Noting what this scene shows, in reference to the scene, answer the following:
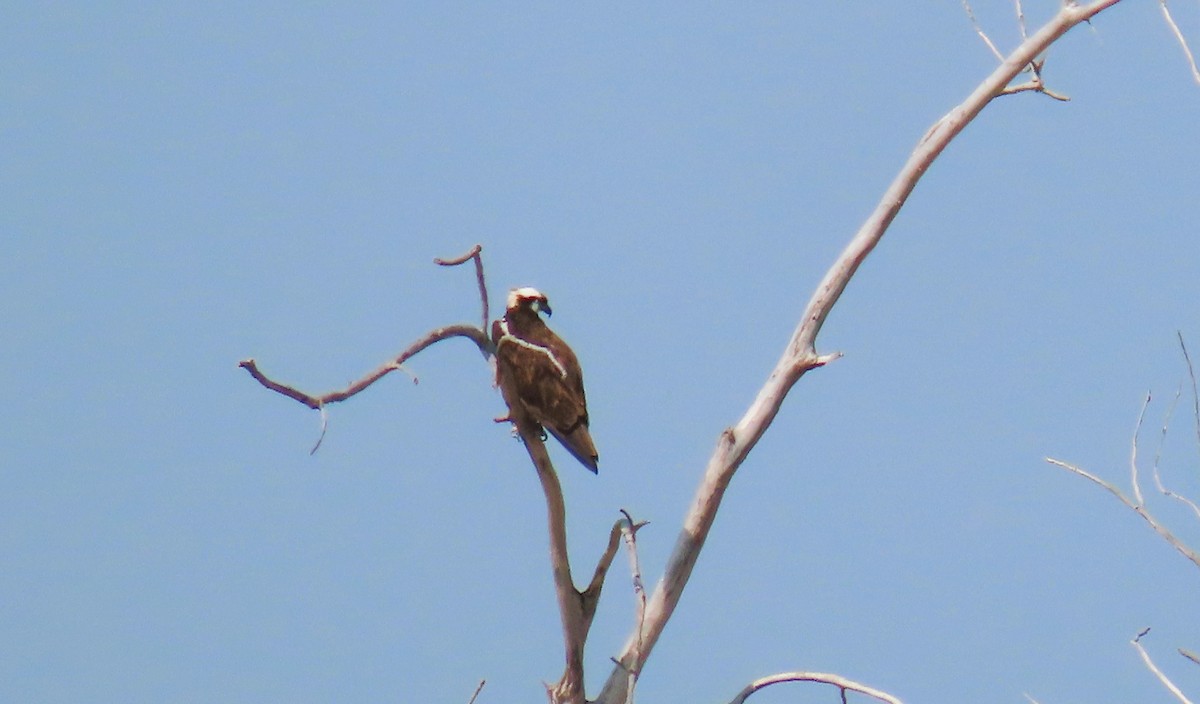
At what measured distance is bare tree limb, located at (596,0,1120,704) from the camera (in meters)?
5.61

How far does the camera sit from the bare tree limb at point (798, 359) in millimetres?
5613

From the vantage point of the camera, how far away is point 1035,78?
5922mm

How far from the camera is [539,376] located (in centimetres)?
585

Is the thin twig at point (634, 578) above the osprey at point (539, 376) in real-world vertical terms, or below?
below

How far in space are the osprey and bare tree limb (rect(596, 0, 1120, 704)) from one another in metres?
0.63

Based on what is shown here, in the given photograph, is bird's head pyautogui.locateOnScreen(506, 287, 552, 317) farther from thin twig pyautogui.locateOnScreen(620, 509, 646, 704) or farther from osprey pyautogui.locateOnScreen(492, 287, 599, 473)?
thin twig pyautogui.locateOnScreen(620, 509, 646, 704)

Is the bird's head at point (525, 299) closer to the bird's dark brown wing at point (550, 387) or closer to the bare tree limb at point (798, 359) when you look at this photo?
the bird's dark brown wing at point (550, 387)

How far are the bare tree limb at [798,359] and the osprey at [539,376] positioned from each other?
625 mm

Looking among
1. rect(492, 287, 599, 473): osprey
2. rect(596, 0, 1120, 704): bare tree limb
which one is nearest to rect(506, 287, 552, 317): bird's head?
rect(492, 287, 599, 473): osprey

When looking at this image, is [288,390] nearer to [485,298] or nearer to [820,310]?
[485,298]

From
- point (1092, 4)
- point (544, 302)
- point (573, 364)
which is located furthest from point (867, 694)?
point (1092, 4)

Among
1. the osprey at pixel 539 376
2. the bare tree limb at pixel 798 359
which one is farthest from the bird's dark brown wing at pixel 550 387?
the bare tree limb at pixel 798 359

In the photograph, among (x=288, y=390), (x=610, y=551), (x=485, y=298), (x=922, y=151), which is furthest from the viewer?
(x=922, y=151)

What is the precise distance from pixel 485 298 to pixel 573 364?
118 centimetres
